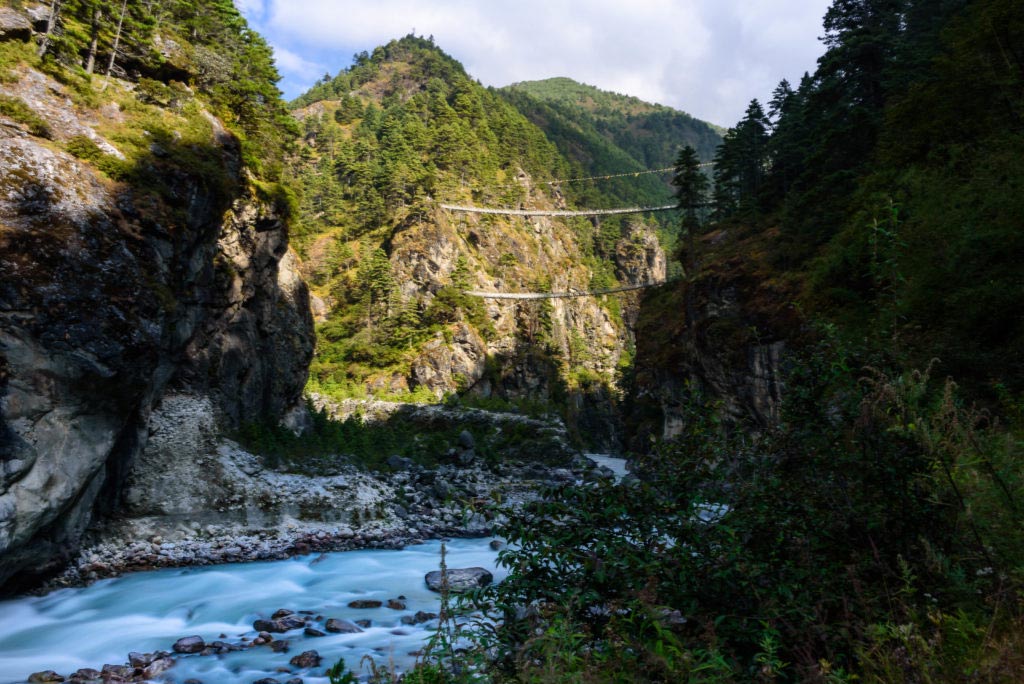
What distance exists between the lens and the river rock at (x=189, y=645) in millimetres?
9703

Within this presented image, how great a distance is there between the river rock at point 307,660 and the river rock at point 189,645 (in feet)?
6.56

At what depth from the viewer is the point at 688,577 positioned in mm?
3670

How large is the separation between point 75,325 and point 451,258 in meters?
52.8

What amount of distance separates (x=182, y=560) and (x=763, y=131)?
161 ft

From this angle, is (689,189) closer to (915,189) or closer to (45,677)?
(915,189)

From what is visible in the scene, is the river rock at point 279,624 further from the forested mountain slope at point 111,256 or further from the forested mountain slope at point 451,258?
Answer: the forested mountain slope at point 451,258

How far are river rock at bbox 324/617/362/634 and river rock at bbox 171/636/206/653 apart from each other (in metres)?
2.26

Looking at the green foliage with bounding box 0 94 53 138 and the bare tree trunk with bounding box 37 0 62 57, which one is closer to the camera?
the green foliage with bounding box 0 94 53 138

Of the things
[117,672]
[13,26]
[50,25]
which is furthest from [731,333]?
[13,26]

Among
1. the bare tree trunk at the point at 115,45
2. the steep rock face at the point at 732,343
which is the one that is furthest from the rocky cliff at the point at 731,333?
the bare tree trunk at the point at 115,45

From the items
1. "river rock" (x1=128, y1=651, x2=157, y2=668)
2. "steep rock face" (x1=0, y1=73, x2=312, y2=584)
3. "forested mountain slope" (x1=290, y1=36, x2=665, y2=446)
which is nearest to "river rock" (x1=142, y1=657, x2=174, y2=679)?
"river rock" (x1=128, y1=651, x2=157, y2=668)

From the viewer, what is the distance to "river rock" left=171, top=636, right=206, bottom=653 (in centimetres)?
970

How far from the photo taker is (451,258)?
206 feet

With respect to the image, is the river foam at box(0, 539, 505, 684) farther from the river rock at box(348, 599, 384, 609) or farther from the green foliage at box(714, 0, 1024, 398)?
the green foliage at box(714, 0, 1024, 398)
